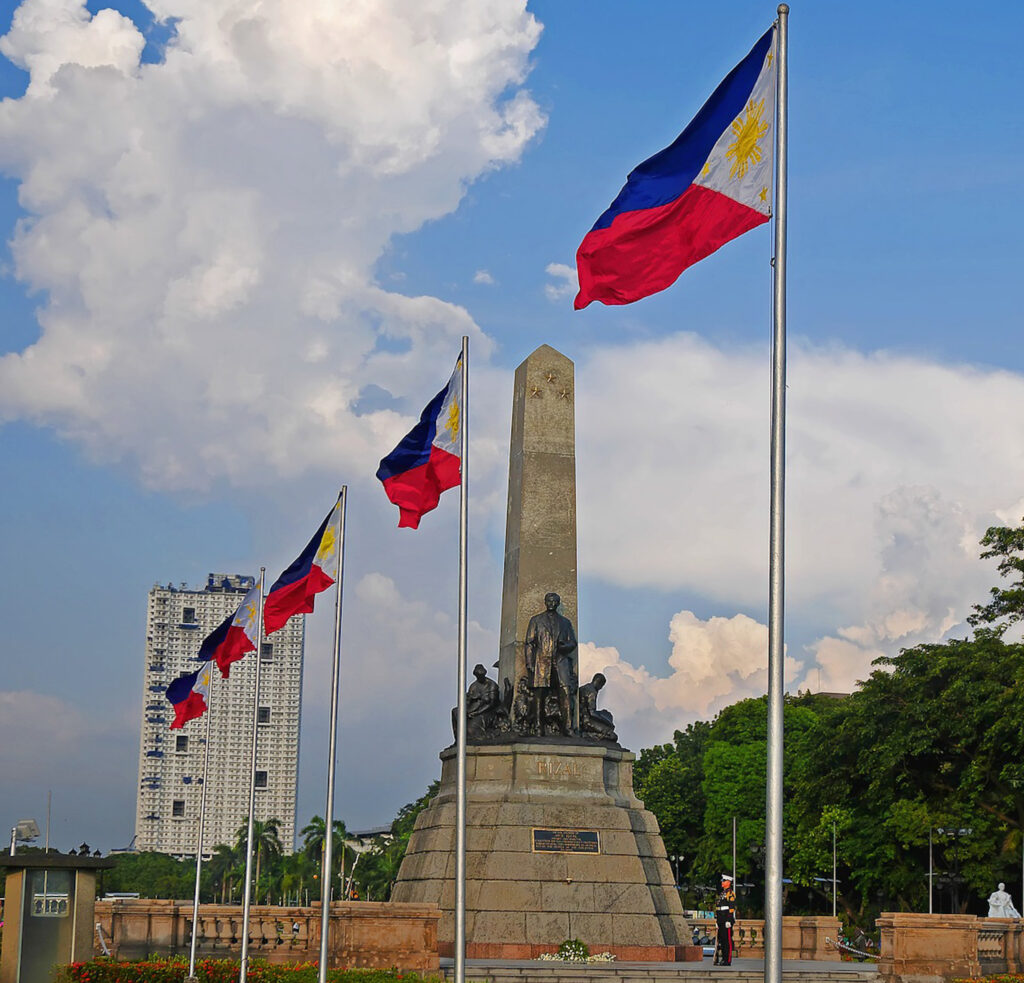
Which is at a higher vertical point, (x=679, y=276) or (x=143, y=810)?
(x=679, y=276)

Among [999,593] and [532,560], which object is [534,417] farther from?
[999,593]

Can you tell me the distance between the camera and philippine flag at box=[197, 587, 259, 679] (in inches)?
1006

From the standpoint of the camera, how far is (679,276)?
489 inches

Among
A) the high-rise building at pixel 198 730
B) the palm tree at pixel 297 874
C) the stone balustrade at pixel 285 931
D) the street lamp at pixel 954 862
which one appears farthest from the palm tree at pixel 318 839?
the stone balustrade at pixel 285 931

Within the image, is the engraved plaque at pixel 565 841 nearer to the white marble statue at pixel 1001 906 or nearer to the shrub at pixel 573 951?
the shrub at pixel 573 951

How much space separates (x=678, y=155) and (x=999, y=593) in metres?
37.6

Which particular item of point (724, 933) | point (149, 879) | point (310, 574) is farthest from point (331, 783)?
point (149, 879)

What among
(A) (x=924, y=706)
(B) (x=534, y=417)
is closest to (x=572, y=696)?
(B) (x=534, y=417)

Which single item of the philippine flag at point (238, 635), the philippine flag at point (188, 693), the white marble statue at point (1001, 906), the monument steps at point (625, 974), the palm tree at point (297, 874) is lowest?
the palm tree at point (297, 874)

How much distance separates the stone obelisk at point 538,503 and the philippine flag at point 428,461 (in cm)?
1178

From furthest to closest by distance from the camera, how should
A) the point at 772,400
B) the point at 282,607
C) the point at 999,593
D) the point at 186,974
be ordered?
the point at 999,593, the point at 282,607, the point at 186,974, the point at 772,400

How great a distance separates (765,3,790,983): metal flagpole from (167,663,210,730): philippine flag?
18075 millimetres

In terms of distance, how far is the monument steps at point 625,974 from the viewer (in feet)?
72.2

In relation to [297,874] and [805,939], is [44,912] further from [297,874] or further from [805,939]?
[297,874]
